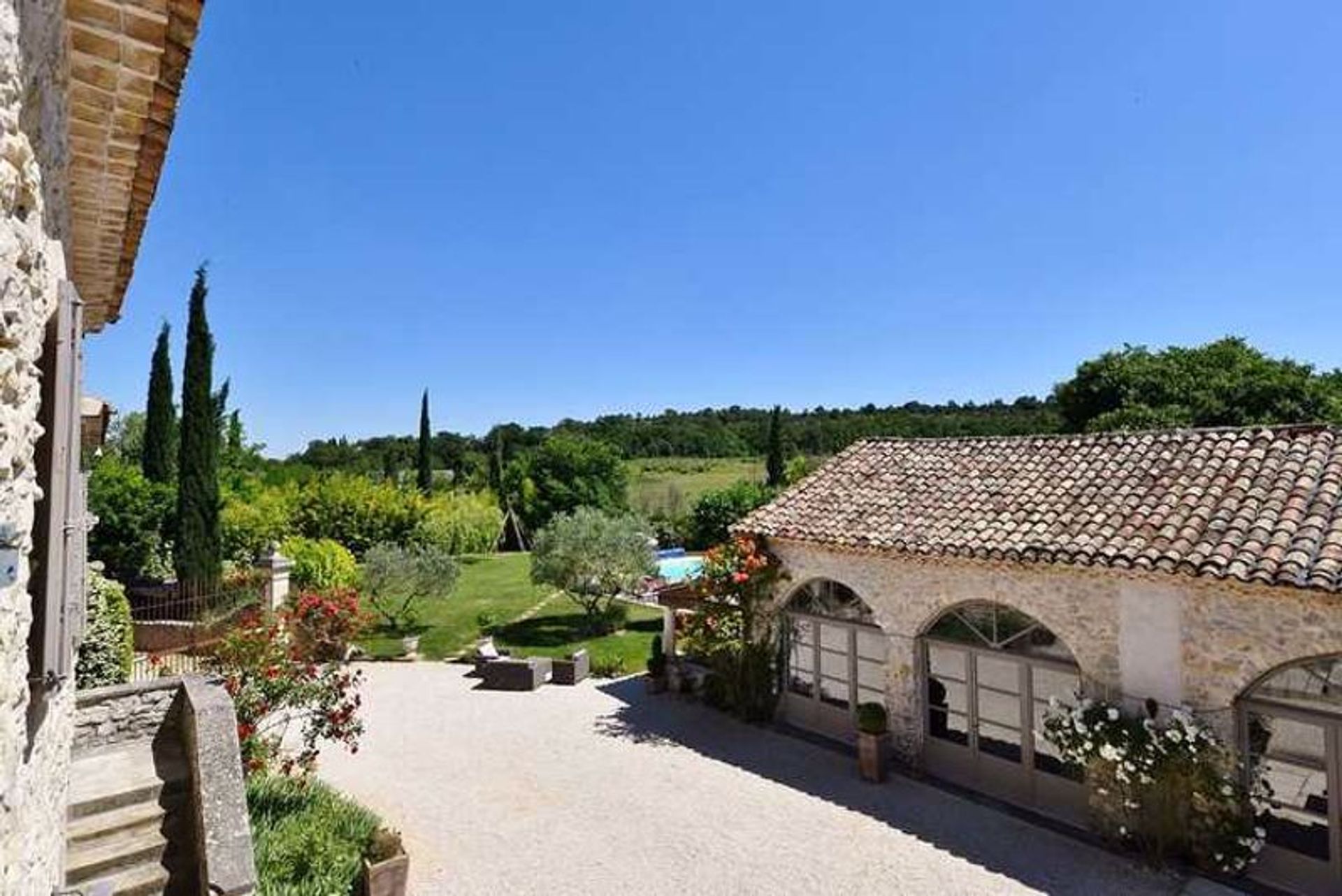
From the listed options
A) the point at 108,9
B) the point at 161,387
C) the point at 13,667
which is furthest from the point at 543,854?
the point at 161,387

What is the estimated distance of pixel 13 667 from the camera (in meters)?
2.78

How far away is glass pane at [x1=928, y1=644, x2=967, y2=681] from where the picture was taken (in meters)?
11.2

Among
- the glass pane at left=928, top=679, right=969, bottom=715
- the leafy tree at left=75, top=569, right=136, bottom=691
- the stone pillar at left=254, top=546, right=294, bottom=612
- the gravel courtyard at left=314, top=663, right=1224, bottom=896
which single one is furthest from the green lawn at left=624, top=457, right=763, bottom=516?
the leafy tree at left=75, top=569, right=136, bottom=691

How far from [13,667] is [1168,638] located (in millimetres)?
10438

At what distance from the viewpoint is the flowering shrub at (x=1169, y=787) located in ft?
27.5

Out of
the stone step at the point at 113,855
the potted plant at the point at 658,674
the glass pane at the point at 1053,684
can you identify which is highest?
the glass pane at the point at 1053,684

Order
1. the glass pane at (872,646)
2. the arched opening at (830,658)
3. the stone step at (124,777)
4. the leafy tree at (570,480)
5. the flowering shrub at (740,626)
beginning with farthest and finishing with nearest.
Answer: the leafy tree at (570,480) < the flowering shrub at (740,626) < the arched opening at (830,658) < the glass pane at (872,646) < the stone step at (124,777)

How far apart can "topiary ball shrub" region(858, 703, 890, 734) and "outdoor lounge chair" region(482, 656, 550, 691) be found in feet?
24.5

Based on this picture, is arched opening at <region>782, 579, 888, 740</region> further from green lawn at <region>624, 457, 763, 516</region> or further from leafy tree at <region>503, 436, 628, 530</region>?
leafy tree at <region>503, 436, 628, 530</region>

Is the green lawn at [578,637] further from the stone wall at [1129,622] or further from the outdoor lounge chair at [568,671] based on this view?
the stone wall at [1129,622]

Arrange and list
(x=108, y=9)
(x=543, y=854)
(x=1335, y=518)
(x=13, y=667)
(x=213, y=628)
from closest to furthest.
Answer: (x=13, y=667) → (x=108, y=9) → (x=1335, y=518) → (x=543, y=854) → (x=213, y=628)

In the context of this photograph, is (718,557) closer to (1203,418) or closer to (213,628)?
(213,628)

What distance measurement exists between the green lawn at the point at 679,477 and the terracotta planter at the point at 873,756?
25302 millimetres

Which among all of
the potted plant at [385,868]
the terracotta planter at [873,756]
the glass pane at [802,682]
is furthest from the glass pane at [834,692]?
the potted plant at [385,868]
